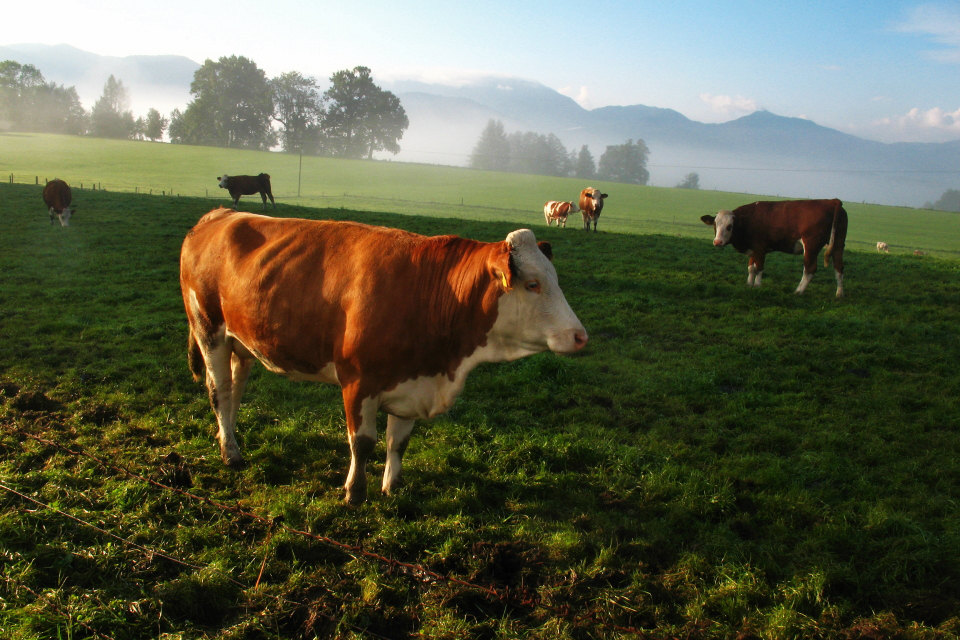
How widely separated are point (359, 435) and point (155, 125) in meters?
99.7

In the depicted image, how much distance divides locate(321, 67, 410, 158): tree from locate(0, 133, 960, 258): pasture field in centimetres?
1525

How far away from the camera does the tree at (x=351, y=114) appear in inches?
3477

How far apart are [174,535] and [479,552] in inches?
80.5

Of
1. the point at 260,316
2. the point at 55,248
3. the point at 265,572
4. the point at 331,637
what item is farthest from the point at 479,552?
the point at 55,248

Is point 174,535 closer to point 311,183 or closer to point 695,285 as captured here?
point 695,285

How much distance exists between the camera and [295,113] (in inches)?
3433

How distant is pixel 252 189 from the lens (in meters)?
29.0

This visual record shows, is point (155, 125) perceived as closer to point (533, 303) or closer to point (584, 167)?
point (584, 167)

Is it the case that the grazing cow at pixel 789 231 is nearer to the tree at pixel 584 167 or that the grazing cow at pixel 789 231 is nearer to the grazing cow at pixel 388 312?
the grazing cow at pixel 388 312

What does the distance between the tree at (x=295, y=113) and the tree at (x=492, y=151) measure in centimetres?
3655

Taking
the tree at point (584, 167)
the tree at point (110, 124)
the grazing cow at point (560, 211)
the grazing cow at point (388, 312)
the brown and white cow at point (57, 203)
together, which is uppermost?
the tree at point (584, 167)

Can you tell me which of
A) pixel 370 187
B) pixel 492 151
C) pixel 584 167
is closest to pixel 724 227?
pixel 370 187

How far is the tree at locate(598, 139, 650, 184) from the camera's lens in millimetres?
113812

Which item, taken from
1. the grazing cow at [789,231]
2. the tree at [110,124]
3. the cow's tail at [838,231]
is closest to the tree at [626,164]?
the tree at [110,124]
